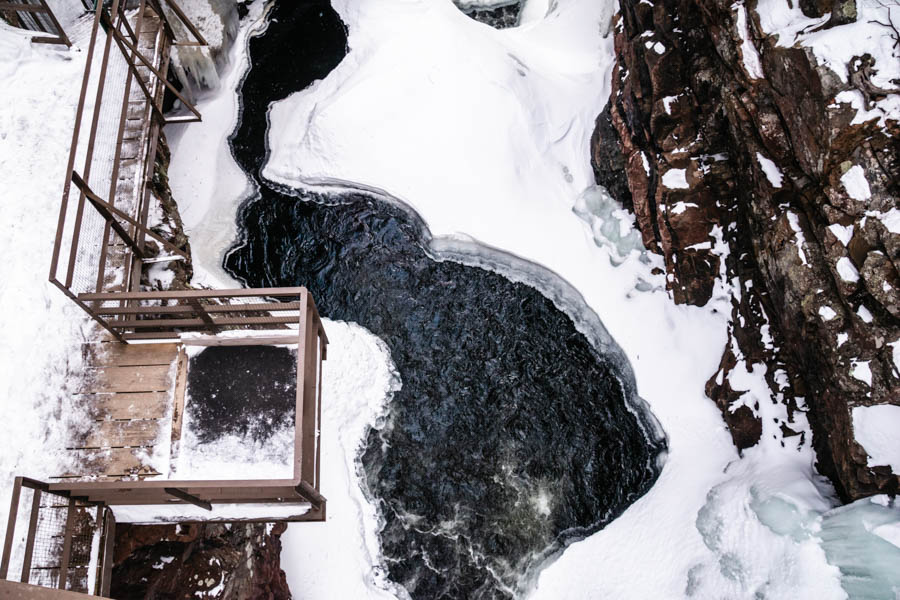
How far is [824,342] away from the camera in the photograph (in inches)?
309

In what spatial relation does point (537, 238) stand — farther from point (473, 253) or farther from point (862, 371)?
point (862, 371)

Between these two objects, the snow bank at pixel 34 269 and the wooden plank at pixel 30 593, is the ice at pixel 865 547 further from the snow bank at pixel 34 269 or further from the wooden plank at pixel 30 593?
the snow bank at pixel 34 269

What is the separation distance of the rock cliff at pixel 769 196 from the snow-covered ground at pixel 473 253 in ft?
1.30

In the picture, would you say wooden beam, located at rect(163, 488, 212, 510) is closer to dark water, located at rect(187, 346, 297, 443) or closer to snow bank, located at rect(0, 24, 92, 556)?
dark water, located at rect(187, 346, 297, 443)

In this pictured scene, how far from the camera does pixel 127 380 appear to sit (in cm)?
655

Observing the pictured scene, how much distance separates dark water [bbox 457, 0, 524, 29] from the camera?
13898mm

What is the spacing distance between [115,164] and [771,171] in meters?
8.51

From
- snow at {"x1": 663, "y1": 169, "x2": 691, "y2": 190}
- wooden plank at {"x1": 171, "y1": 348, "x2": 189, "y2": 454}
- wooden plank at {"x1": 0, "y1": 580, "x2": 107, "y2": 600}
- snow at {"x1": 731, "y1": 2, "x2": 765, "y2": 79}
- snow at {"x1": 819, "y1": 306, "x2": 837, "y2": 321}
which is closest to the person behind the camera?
wooden plank at {"x1": 0, "y1": 580, "x2": 107, "y2": 600}

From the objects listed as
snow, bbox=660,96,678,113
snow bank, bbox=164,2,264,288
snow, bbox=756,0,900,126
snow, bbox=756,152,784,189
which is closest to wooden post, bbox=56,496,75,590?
snow bank, bbox=164,2,264,288

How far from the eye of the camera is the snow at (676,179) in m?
9.70

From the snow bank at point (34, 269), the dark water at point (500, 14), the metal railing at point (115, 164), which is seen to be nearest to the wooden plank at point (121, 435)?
the snow bank at point (34, 269)

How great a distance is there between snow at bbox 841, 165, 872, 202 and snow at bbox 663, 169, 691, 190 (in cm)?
260

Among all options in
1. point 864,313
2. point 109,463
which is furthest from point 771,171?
point 109,463

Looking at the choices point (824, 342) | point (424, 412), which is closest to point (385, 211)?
point (424, 412)
